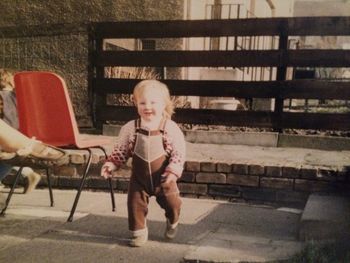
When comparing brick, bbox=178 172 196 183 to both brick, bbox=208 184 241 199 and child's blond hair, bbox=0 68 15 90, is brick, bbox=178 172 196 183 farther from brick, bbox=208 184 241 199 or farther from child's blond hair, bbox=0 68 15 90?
child's blond hair, bbox=0 68 15 90

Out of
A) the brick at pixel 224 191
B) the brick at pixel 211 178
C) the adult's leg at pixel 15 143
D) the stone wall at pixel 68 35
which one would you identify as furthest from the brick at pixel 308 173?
the stone wall at pixel 68 35

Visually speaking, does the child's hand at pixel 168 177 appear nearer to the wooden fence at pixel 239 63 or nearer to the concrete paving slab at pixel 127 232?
the concrete paving slab at pixel 127 232

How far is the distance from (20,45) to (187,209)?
302 inches

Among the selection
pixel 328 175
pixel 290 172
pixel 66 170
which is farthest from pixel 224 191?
pixel 66 170

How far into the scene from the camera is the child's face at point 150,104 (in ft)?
9.46

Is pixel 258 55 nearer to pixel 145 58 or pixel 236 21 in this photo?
pixel 236 21

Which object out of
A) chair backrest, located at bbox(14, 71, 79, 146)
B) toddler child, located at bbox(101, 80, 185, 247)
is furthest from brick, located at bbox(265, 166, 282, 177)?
chair backrest, located at bbox(14, 71, 79, 146)

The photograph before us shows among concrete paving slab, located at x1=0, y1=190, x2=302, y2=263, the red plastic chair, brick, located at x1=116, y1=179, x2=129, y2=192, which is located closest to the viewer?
concrete paving slab, located at x1=0, y1=190, x2=302, y2=263

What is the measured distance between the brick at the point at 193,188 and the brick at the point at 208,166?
0.55ft

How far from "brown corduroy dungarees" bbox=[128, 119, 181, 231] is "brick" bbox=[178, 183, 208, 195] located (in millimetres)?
1322

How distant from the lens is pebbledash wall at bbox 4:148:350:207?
3912 mm

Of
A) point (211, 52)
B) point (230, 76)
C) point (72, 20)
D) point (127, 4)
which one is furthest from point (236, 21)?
point (72, 20)

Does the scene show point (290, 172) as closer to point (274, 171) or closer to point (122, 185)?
point (274, 171)

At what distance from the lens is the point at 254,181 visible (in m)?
4.07
